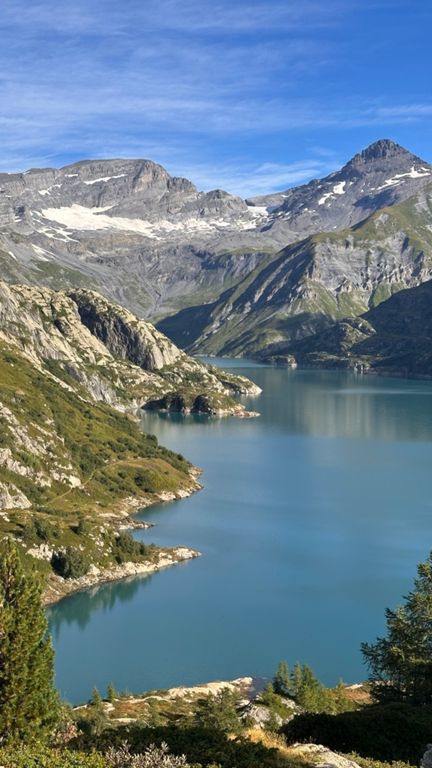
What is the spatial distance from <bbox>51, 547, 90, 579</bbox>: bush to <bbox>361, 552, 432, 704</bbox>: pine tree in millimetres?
53126

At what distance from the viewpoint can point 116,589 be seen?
102 m

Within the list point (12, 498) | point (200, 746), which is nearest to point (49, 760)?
point (200, 746)

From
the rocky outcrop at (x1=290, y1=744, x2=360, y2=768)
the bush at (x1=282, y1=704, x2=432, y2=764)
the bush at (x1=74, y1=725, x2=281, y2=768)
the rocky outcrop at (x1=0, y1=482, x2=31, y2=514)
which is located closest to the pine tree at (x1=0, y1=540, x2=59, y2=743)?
the bush at (x1=74, y1=725, x2=281, y2=768)

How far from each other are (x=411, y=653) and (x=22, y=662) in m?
27.5

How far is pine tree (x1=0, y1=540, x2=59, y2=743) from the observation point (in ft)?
120

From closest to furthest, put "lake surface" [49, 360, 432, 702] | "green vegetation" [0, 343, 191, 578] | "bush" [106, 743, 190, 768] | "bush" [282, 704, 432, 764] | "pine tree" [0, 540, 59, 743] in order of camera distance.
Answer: "bush" [106, 743, 190, 768], "bush" [282, 704, 432, 764], "pine tree" [0, 540, 59, 743], "lake surface" [49, 360, 432, 702], "green vegetation" [0, 343, 191, 578]

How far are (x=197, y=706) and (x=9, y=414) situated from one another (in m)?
90.5

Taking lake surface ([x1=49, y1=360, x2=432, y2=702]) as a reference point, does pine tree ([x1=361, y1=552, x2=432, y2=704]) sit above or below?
above

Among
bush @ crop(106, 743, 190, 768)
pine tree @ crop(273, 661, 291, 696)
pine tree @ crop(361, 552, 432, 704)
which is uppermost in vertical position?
bush @ crop(106, 743, 190, 768)

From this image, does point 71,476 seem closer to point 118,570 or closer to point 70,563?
point 118,570

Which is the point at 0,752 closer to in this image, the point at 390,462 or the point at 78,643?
the point at 78,643

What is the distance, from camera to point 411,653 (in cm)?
5316

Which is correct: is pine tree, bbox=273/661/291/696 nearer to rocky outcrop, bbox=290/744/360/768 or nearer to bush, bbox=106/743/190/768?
rocky outcrop, bbox=290/744/360/768

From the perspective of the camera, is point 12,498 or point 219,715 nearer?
point 219,715
